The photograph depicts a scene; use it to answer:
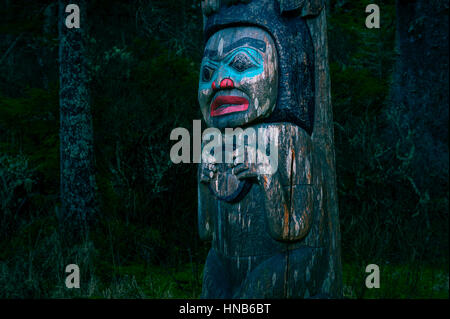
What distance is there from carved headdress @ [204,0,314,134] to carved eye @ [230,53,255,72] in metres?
0.19

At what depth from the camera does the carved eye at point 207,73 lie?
304cm

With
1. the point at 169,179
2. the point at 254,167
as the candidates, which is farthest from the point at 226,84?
the point at 169,179

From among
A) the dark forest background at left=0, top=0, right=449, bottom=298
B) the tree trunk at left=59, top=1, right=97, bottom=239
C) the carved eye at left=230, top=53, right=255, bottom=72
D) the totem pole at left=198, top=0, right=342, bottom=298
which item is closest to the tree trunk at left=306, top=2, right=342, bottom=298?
the totem pole at left=198, top=0, right=342, bottom=298

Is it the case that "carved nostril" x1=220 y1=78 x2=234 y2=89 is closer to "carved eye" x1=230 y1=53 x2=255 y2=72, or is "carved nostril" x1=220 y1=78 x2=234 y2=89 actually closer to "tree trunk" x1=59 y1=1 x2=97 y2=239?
"carved eye" x1=230 y1=53 x2=255 y2=72

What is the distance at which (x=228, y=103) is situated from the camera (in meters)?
2.92

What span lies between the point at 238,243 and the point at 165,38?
8694 millimetres

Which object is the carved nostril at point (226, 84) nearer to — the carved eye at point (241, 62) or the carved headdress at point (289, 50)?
the carved eye at point (241, 62)

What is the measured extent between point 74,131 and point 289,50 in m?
3.80

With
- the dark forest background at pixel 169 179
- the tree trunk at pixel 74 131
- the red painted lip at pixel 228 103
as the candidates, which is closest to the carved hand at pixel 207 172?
the red painted lip at pixel 228 103

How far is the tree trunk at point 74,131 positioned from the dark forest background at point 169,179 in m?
0.18

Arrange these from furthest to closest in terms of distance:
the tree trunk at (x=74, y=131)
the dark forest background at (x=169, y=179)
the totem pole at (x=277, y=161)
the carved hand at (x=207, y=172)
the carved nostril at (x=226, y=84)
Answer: the tree trunk at (x=74, y=131), the dark forest background at (x=169, y=179), the carved hand at (x=207, y=172), the carved nostril at (x=226, y=84), the totem pole at (x=277, y=161)
